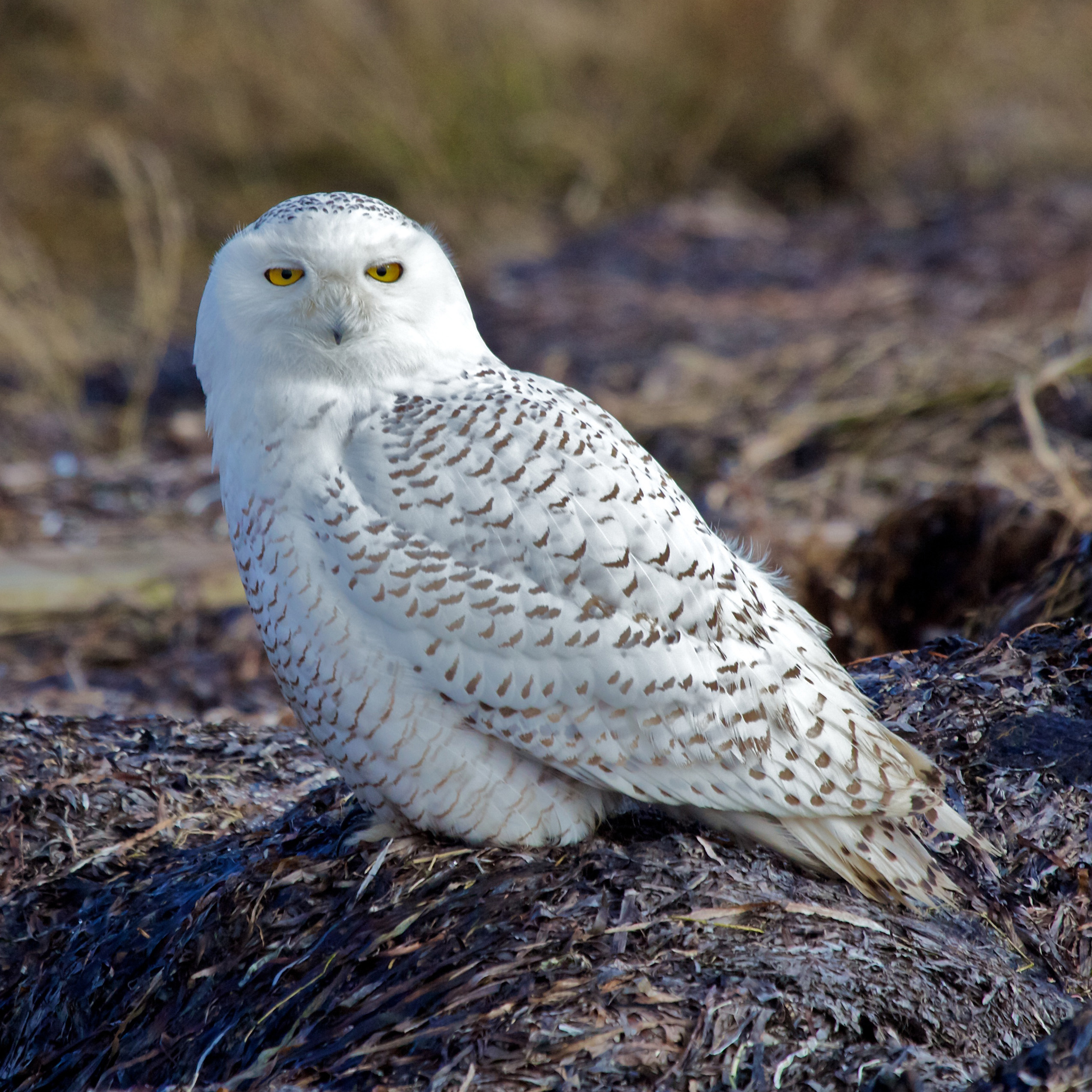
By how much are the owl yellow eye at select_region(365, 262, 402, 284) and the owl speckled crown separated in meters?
0.10

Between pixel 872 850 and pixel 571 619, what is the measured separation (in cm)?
87

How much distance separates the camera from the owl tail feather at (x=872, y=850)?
9.54ft

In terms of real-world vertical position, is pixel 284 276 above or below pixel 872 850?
above

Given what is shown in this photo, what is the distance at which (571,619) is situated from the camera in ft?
9.25

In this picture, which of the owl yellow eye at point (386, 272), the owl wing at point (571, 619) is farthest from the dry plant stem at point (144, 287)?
the owl wing at point (571, 619)

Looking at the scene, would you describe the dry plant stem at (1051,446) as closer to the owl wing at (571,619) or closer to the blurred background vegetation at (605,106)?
the owl wing at (571,619)

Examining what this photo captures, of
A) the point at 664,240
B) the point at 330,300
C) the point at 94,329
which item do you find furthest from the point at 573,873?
the point at 94,329

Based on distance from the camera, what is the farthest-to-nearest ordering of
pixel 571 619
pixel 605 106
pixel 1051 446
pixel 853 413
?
pixel 605 106 < pixel 853 413 < pixel 1051 446 < pixel 571 619

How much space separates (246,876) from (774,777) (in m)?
1.28

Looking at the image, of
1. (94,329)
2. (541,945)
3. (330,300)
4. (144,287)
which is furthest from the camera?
(94,329)

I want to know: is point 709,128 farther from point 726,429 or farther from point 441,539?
point 441,539

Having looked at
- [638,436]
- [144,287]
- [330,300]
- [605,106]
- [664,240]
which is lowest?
→ [638,436]

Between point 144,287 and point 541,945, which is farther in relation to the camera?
point 144,287

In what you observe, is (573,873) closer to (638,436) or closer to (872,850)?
(872,850)
